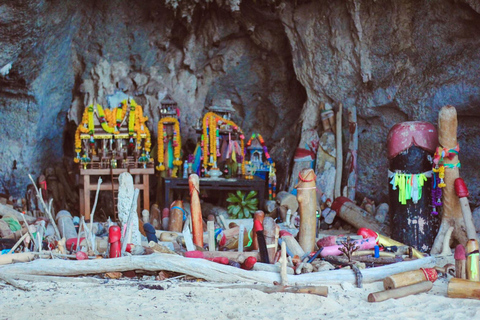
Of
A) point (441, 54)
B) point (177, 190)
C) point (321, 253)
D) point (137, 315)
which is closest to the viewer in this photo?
point (137, 315)

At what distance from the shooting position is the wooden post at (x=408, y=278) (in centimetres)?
582

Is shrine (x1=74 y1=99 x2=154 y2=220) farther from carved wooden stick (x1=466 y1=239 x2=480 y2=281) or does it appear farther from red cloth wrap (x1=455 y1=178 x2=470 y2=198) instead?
carved wooden stick (x1=466 y1=239 x2=480 y2=281)

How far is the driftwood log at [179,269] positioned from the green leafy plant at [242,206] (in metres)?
4.64

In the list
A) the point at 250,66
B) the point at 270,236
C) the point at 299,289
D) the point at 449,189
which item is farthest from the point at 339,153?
the point at 299,289

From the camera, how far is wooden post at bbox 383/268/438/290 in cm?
582

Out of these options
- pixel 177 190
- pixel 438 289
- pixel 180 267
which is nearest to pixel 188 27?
pixel 177 190

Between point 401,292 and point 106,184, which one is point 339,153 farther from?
point 401,292

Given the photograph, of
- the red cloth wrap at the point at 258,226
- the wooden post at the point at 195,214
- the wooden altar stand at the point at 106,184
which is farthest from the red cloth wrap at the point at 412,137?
the wooden altar stand at the point at 106,184

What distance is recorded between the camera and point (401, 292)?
5.70 meters

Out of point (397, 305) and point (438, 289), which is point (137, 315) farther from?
point (438, 289)

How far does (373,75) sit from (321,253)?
506cm

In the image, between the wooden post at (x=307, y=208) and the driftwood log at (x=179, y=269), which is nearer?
the driftwood log at (x=179, y=269)

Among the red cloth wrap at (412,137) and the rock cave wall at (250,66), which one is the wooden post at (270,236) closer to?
the red cloth wrap at (412,137)

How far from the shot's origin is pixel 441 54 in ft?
32.7
